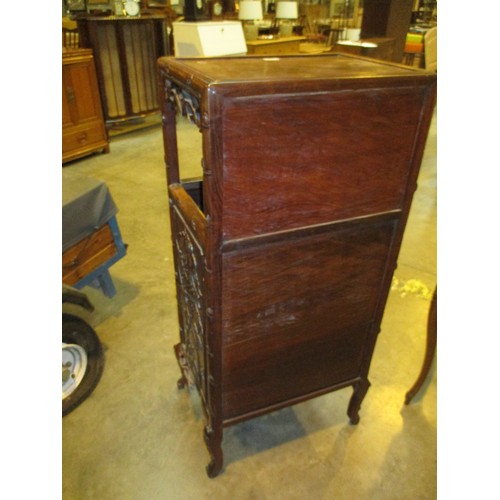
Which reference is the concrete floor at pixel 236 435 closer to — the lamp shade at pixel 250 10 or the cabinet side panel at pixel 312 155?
the cabinet side panel at pixel 312 155

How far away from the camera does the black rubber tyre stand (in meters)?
1.67

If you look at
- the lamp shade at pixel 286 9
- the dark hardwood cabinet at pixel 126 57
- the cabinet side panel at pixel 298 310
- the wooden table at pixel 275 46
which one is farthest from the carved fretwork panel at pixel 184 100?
the lamp shade at pixel 286 9

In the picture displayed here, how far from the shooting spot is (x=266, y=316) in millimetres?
1156

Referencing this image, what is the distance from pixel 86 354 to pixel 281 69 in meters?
1.46

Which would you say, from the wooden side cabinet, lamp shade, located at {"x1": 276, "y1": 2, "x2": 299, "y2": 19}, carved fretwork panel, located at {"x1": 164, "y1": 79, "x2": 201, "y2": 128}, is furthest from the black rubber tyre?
lamp shade, located at {"x1": 276, "y1": 2, "x2": 299, "y2": 19}

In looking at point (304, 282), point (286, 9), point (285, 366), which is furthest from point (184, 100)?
point (286, 9)

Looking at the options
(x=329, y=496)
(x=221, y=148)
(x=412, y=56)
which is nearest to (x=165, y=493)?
(x=329, y=496)

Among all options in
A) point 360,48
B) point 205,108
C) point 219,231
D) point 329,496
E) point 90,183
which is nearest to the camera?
point 205,108

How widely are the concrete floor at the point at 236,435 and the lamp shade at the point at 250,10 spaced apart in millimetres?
4135

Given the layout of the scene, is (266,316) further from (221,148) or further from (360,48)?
(360,48)

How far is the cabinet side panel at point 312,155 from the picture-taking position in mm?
850

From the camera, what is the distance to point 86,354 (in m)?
1.79

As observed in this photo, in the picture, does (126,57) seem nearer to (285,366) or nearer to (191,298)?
(191,298)

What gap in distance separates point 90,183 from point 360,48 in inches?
104
